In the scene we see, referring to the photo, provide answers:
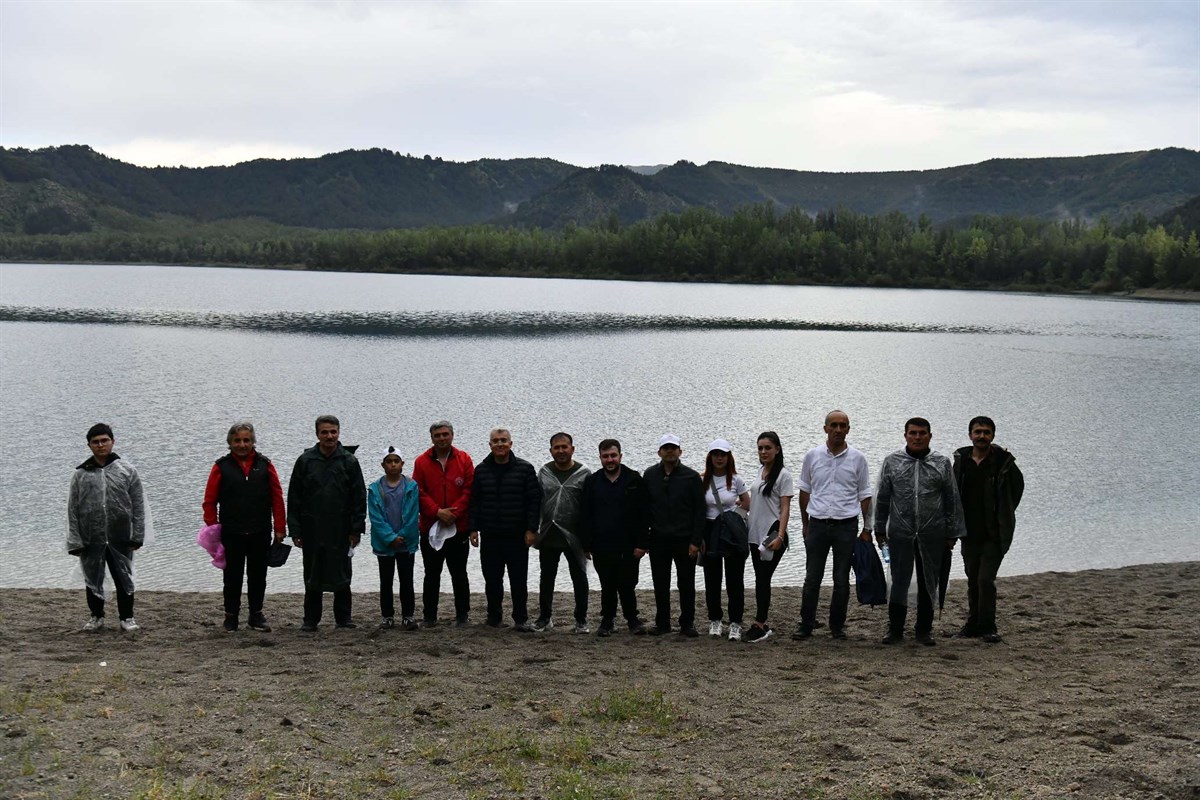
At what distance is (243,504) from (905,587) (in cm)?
593

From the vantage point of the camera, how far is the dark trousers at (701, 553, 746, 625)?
30.9 feet

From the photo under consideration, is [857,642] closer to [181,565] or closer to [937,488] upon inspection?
[937,488]

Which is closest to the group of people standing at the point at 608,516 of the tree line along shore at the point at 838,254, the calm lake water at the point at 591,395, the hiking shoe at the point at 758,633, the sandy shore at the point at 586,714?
the hiking shoe at the point at 758,633

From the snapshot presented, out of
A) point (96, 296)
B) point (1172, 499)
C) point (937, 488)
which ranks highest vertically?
point (96, 296)

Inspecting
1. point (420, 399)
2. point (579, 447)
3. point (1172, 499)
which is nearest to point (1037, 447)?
point (1172, 499)

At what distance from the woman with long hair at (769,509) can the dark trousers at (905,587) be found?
1.00 meters

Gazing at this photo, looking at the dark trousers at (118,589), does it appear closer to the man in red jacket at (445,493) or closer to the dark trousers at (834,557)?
the man in red jacket at (445,493)

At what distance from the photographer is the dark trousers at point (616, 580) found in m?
9.60

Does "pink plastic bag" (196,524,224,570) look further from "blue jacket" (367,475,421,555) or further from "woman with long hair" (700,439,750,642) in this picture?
"woman with long hair" (700,439,750,642)

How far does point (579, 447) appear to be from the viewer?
2381 cm

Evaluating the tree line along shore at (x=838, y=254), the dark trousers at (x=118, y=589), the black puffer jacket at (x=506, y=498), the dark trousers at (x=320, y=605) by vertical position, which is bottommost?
the dark trousers at (x=320, y=605)

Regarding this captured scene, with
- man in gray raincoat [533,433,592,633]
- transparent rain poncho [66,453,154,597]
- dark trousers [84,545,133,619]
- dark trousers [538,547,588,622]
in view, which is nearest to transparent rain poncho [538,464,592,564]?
man in gray raincoat [533,433,592,633]

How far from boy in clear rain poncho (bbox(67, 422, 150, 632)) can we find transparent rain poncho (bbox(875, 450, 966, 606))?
6596 mm

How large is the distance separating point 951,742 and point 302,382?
32.7m
